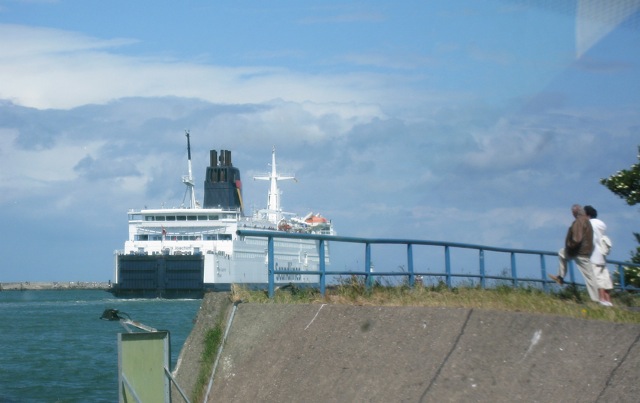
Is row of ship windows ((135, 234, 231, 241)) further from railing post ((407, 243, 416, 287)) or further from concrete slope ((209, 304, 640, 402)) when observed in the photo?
concrete slope ((209, 304, 640, 402))

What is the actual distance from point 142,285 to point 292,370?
63928 mm

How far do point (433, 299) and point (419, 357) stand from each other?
2.07m

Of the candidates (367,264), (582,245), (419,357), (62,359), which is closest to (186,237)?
(62,359)

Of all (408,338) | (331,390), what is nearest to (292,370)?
(331,390)

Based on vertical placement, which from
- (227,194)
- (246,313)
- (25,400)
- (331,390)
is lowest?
(25,400)

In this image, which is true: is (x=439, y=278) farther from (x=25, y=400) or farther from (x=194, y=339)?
(x=25, y=400)

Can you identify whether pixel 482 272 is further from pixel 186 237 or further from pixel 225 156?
pixel 225 156

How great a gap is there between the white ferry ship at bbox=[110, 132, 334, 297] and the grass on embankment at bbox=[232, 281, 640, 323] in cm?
5536

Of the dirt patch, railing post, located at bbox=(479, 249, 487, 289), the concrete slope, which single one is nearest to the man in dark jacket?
railing post, located at bbox=(479, 249, 487, 289)

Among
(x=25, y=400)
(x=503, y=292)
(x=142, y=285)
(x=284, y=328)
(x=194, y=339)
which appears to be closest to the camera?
(x=284, y=328)

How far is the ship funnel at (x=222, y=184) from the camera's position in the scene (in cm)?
8069

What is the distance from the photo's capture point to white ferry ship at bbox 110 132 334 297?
70875 millimetres

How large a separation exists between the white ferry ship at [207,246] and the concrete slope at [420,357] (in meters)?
57.0

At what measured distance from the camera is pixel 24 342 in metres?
33.3
